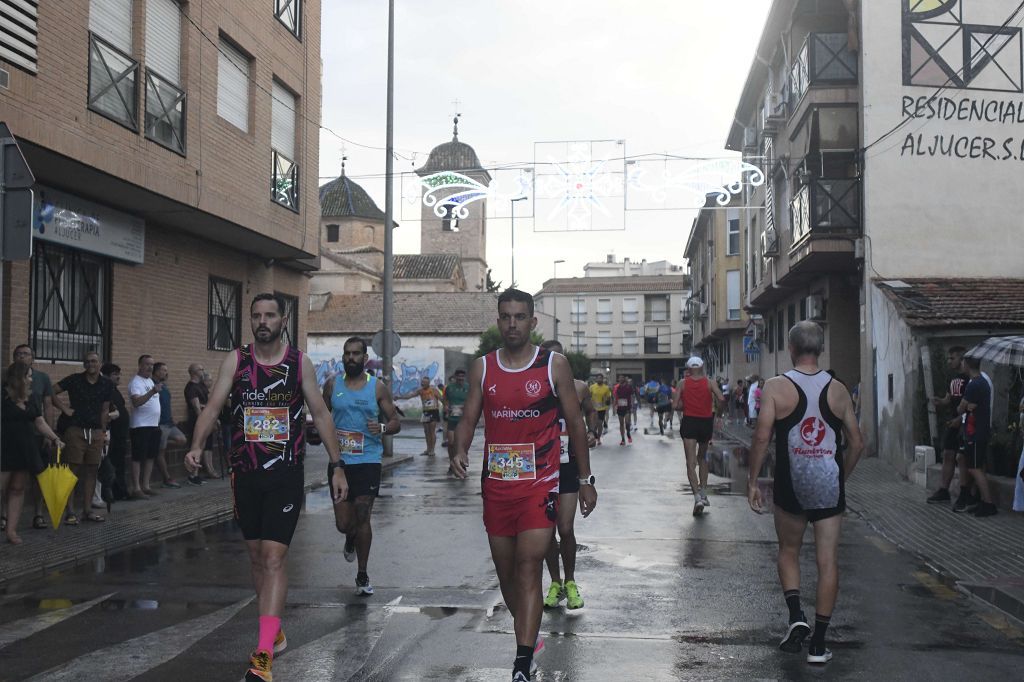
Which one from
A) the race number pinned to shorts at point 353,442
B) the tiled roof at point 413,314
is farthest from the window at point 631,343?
the race number pinned to shorts at point 353,442

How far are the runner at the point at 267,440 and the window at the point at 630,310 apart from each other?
314 ft

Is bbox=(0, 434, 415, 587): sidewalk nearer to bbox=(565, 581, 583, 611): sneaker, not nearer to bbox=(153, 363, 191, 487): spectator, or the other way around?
bbox=(153, 363, 191, 487): spectator

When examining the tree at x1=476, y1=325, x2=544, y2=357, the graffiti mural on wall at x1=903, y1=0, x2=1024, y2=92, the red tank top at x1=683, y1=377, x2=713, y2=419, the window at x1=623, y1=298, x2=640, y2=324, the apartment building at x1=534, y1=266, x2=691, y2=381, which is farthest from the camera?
the window at x1=623, y1=298, x2=640, y2=324

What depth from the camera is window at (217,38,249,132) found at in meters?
17.5

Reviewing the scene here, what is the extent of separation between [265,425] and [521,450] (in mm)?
1400

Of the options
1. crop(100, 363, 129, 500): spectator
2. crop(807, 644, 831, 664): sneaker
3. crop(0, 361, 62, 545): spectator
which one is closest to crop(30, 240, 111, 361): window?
crop(100, 363, 129, 500): spectator

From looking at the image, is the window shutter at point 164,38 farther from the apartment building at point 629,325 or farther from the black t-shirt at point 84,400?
the apartment building at point 629,325

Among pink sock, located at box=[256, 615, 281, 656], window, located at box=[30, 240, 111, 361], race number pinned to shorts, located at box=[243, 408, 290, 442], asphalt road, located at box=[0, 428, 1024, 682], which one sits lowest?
asphalt road, located at box=[0, 428, 1024, 682]

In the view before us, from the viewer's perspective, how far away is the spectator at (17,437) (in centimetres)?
1016

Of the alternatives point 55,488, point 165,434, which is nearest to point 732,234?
point 165,434

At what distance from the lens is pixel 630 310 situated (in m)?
101

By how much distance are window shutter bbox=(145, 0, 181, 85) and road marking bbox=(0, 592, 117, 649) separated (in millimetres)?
9768

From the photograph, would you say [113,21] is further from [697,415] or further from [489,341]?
[489,341]

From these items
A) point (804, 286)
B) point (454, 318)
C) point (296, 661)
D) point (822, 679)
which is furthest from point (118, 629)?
point (454, 318)
